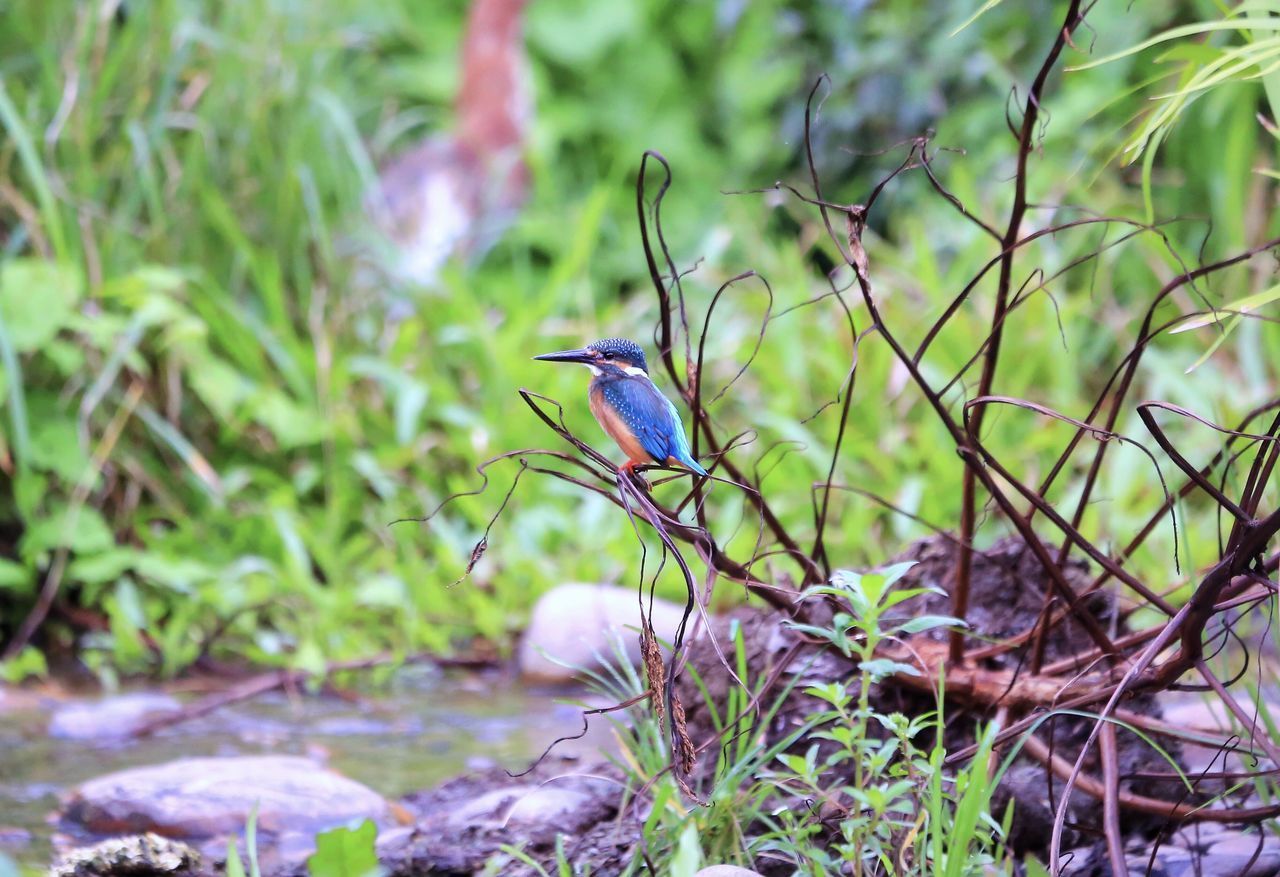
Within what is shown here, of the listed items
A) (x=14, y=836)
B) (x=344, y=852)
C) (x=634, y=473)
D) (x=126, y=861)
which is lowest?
(x=14, y=836)

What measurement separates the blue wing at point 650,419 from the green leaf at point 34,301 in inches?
98.3

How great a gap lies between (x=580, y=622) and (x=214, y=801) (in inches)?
43.6

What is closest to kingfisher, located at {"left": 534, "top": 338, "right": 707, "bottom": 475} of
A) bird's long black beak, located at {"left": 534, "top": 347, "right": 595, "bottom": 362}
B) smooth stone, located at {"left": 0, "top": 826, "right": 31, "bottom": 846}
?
bird's long black beak, located at {"left": 534, "top": 347, "right": 595, "bottom": 362}

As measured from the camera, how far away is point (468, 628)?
3.57m

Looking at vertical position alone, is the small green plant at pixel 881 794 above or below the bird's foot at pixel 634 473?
below

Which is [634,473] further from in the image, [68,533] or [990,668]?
[68,533]

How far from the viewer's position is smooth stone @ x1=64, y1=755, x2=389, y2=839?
2254 millimetres

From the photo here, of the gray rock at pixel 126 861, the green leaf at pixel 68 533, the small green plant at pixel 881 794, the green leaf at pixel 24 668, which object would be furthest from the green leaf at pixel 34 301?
the small green plant at pixel 881 794

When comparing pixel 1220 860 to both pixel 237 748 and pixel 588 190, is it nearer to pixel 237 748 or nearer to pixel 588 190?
pixel 237 748

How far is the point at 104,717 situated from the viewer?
2896 mm

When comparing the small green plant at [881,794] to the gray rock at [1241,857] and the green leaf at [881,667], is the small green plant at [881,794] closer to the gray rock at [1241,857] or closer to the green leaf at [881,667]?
the green leaf at [881,667]

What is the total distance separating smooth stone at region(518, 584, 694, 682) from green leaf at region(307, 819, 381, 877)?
1524 millimetres

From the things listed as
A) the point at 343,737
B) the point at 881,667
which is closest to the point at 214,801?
the point at 343,737

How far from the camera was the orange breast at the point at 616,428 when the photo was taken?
4.98 feet
